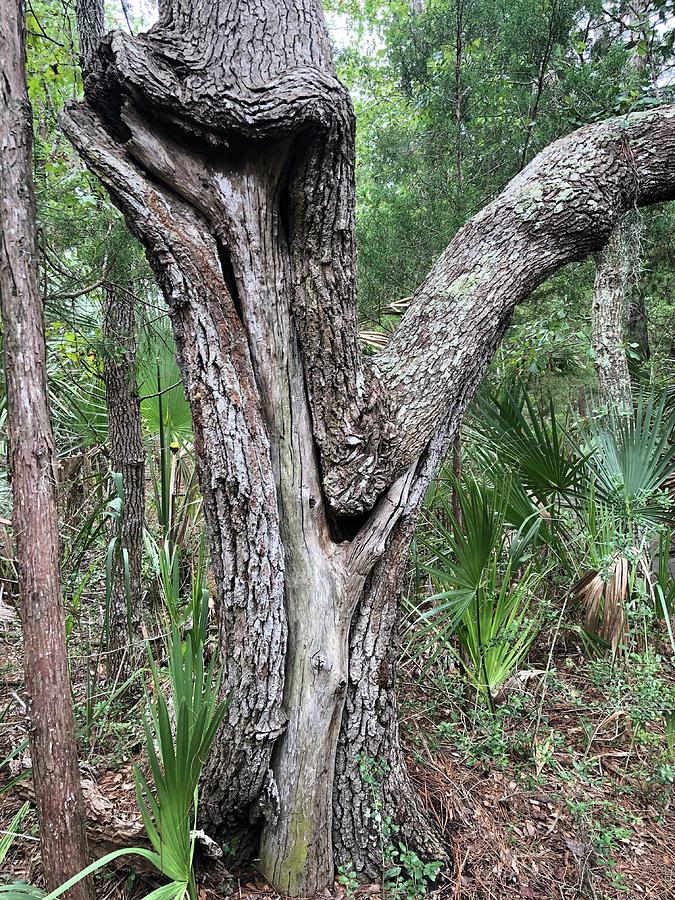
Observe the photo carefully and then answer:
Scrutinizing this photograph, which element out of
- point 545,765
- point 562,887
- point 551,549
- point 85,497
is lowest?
point 562,887

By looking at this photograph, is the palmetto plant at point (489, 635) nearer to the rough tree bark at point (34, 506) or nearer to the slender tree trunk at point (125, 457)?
the slender tree trunk at point (125, 457)

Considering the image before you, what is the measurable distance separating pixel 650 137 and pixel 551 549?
2.37 m

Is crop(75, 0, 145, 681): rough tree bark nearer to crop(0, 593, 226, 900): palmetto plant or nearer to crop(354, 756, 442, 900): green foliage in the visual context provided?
crop(0, 593, 226, 900): palmetto plant

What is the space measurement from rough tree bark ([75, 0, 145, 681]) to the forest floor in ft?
0.69

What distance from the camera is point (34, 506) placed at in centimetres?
167

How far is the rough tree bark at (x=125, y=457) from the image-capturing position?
288cm

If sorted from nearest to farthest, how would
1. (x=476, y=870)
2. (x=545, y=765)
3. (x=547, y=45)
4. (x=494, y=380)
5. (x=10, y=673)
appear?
Result: (x=476, y=870), (x=545, y=765), (x=10, y=673), (x=547, y=45), (x=494, y=380)

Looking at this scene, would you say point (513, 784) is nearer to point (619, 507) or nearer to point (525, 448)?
point (619, 507)

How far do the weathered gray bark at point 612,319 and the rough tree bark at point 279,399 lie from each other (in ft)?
6.51

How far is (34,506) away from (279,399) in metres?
0.86

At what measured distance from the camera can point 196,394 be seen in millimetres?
1938

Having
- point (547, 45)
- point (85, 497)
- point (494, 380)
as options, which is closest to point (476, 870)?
point (85, 497)

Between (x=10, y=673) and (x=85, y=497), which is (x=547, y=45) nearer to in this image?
(x=85, y=497)

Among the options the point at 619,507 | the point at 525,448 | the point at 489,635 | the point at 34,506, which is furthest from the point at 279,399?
the point at 619,507
